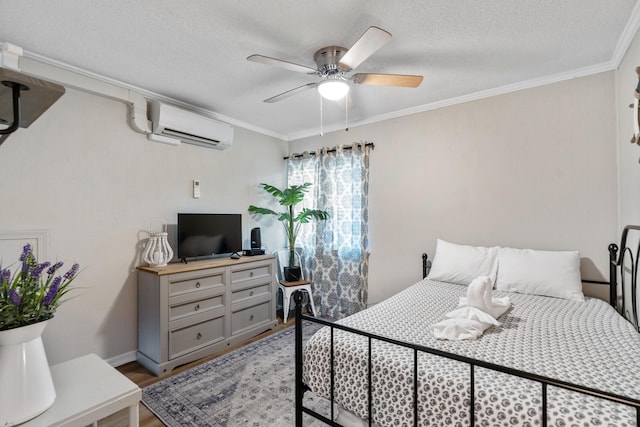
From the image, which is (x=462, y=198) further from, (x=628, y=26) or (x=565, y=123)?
(x=628, y=26)

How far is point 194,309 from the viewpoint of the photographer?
274 centimetres

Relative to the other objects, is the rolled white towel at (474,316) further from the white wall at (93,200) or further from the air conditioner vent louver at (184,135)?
the air conditioner vent louver at (184,135)

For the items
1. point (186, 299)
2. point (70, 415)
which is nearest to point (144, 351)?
point (186, 299)

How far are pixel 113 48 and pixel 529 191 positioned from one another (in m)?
3.54

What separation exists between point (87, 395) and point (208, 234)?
7.31 feet

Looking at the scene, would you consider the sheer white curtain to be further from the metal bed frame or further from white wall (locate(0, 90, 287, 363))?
the metal bed frame

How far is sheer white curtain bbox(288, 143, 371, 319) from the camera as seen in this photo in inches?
144

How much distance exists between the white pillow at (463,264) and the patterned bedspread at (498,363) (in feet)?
2.12

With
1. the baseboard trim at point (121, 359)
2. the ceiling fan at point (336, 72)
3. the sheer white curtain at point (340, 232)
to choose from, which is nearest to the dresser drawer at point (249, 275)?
the sheer white curtain at point (340, 232)

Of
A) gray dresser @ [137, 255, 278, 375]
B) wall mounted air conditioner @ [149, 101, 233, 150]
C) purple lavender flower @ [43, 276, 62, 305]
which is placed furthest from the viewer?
wall mounted air conditioner @ [149, 101, 233, 150]

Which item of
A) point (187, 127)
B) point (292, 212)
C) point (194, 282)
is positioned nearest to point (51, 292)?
point (194, 282)

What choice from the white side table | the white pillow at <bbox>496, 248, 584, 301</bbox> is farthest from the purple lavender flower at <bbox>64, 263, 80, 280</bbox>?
Answer: the white pillow at <bbox>496, 248, 584, 301</bbox>

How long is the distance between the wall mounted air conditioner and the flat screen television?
80cm

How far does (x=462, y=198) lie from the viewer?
302cm
